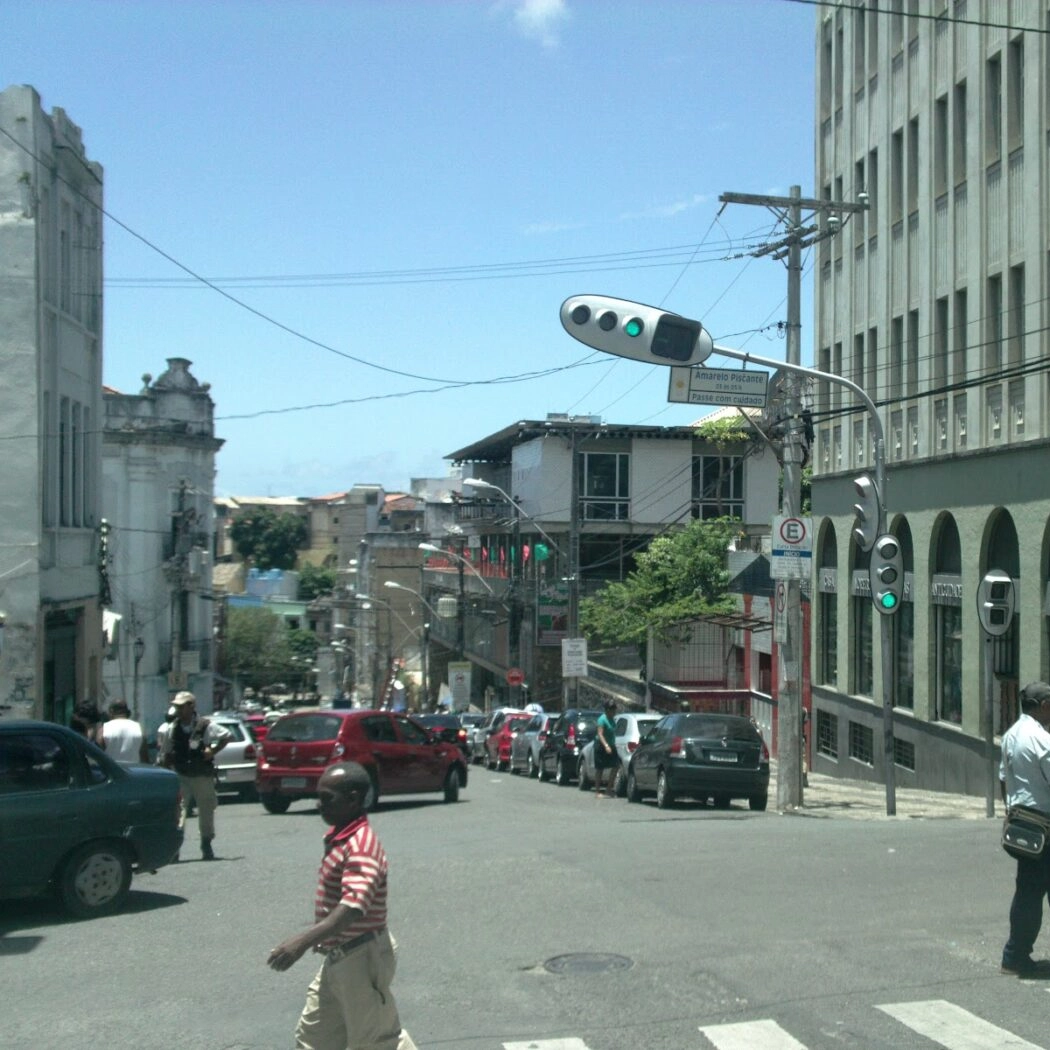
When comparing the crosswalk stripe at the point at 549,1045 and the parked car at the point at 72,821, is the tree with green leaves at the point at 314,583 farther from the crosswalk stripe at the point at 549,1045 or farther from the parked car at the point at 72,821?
the crosswalk stripe at the point at 549,1045

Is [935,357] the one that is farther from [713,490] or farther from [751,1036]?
[713,490]

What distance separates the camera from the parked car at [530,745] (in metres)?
31.9

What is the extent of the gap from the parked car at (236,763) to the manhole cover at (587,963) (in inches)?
645

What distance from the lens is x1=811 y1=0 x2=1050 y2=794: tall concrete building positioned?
77.0 feet

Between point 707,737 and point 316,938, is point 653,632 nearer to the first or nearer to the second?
point 707,737

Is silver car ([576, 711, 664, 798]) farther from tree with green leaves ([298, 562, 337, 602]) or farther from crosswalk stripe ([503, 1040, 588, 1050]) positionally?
tree with green leaves ([298, 562, 337, 602])

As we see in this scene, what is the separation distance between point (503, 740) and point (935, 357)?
15.8 metres

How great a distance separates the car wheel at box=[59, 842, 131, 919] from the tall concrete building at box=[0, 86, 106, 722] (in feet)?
45.1

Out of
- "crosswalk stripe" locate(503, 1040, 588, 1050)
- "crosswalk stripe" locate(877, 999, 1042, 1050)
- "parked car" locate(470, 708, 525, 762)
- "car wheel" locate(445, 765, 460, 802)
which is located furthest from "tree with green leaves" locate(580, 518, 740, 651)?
"crosswalk stripe" locate(503, 1040, 588, 1050)

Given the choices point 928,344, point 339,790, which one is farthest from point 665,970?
point 928,344

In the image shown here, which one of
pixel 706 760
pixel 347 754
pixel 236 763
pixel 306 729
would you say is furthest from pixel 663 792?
pixel 236 763

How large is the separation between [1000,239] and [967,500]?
183 inches

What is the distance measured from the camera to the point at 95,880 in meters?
11.1

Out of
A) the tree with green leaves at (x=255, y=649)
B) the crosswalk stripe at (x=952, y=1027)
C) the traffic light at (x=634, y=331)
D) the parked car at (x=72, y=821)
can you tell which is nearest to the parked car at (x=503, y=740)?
the traffic light at (x=634, y=331)
